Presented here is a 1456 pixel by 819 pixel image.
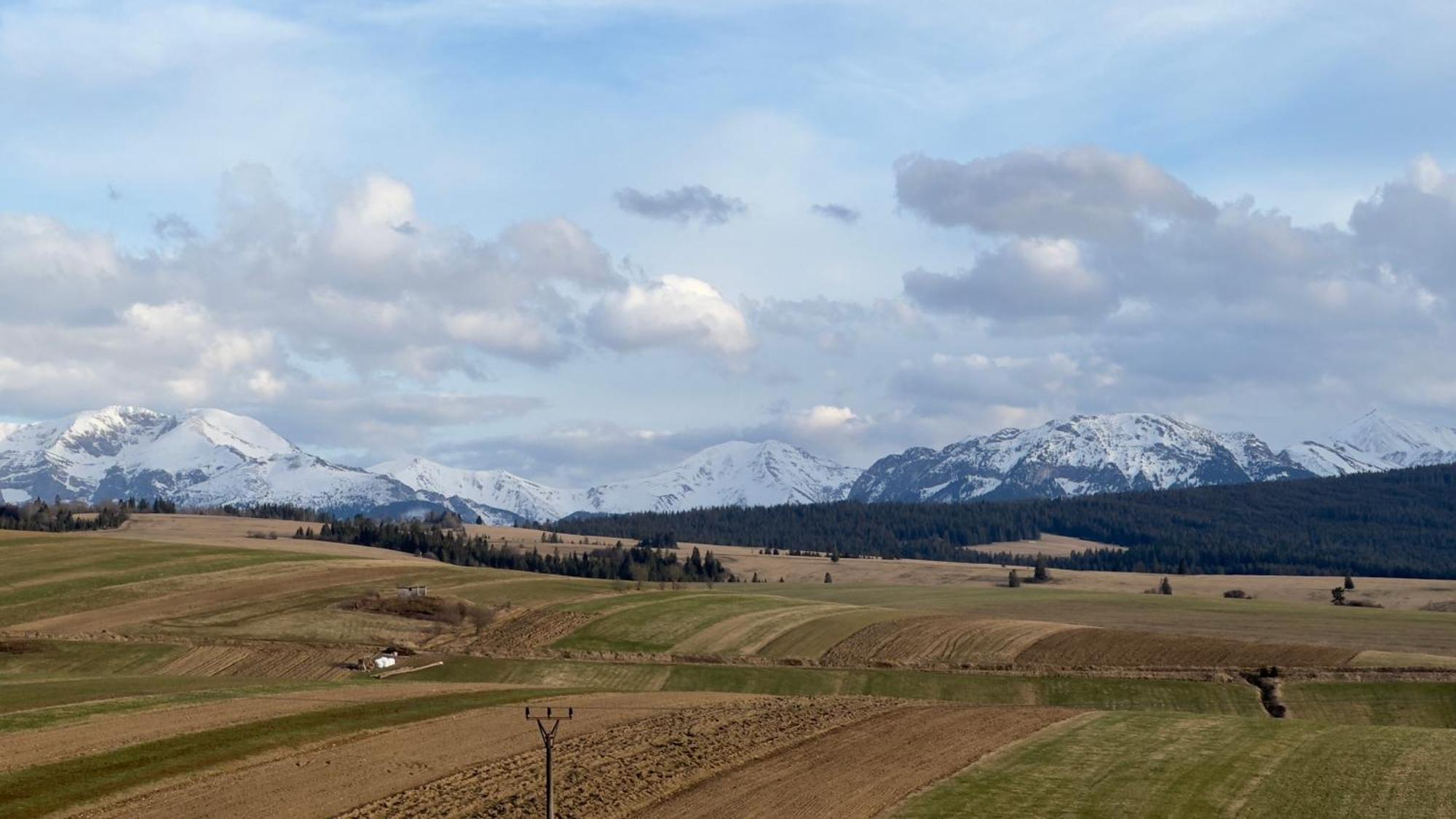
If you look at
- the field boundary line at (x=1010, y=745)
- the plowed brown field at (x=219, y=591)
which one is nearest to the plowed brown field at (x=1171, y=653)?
the field boundary line at (x=1010, y=745)

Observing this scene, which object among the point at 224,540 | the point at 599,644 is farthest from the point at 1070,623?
the point at 224,540

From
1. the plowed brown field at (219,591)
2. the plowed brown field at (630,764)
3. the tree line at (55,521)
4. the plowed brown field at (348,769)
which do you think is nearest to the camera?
the plowed brown field at (348,769)

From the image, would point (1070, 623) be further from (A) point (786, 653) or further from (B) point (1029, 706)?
(B) point (1029, 706)

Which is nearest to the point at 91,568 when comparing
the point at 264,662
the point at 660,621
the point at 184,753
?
the point at 264,662

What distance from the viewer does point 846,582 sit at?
180 metres

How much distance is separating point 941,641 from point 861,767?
141 feet

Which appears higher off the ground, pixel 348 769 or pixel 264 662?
pixel 264 662

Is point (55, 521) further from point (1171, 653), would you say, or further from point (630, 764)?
point (630, 764)

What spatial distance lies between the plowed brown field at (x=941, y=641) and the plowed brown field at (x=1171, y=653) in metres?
1.89

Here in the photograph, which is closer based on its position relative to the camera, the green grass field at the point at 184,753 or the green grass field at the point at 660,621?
the green grass field at the point at 184,753

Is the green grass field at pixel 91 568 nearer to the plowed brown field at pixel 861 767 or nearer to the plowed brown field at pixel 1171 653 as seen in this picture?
the plowed brown field at pixel 861 767

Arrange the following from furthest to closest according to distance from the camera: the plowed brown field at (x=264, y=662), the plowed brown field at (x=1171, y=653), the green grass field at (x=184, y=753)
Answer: the plowed brown field at (x=1171, y=653) → the plowed brown field at (x=264, y=662) → the green grass field at (x=184, y=753)

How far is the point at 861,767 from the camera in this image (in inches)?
1965

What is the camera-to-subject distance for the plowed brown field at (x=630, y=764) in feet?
135
